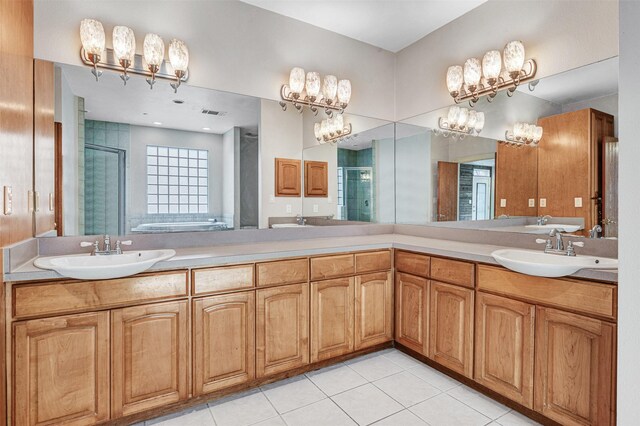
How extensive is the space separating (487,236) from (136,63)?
279 centimetres

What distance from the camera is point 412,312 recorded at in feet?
8.50

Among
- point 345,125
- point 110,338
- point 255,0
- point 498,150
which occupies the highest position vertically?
point 255,0

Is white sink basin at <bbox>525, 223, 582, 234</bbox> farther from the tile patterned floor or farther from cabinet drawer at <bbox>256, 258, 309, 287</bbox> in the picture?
cabinet drawer at <bbox>256, 258, 309, 287</bbox>

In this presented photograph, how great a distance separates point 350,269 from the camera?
2.52 metres

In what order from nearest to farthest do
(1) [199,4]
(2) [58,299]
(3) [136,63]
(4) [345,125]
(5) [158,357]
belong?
1. (2) [58,299]
2. (5) [158,357]
3. (3) [136,63]
4. (1) [199,4]
5. (4) [345,125]

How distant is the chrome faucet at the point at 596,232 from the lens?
6.62 feet

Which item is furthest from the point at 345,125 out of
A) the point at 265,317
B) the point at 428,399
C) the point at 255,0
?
the point at 428,399

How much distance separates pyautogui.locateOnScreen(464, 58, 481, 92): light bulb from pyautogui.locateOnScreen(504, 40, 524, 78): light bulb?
0.89 ft

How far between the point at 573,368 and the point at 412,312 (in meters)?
1.06

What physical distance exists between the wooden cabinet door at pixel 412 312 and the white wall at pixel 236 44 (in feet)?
5.60

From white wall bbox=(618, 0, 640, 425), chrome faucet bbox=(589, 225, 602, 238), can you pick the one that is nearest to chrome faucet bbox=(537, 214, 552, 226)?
chrome faucet bbox=(589, 225, 602, 238)

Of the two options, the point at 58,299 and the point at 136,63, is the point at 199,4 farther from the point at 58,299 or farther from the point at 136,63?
the point at 58,299

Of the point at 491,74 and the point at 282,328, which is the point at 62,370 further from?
the point at 491,74

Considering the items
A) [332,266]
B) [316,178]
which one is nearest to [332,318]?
[332,266]
